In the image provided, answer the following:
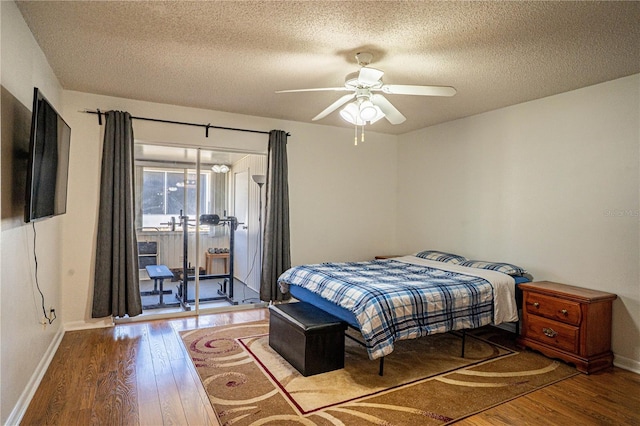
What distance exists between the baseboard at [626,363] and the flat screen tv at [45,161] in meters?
4.61

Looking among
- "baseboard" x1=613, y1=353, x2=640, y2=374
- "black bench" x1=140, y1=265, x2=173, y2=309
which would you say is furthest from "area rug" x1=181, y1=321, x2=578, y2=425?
"black bench" x1=140, y1=265, x2=173, y2=309

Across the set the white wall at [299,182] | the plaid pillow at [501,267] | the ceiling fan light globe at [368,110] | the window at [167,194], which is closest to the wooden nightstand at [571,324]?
the plaid pillow at [501,267]

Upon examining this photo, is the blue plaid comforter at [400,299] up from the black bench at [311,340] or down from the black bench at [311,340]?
up

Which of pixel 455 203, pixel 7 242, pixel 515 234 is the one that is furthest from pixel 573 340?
pixel 7 242

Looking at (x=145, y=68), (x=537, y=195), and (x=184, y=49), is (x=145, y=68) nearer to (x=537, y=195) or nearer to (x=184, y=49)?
(x=184, y=49)

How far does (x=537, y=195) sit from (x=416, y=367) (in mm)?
2262

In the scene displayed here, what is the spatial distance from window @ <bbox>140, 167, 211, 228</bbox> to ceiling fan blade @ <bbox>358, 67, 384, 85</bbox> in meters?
2.78

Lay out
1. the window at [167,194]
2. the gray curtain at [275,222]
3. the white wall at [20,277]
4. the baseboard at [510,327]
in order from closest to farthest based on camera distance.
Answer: the white wall at [20,277]
the baseboard at [510,327]
the window at [167,194]
the gray curtain at [275,222]

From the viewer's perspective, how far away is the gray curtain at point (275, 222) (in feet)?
16.0

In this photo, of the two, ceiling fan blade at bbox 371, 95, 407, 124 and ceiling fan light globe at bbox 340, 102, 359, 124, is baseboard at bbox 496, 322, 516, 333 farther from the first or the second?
ceiling fan light globe at bbox 340, 102, 359, 124

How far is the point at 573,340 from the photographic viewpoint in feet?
10.5

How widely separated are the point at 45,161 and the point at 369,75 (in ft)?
7.39

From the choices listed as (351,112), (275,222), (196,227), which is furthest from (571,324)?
(196,227)

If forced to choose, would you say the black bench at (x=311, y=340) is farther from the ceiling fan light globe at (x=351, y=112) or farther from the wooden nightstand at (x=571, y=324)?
the wooden nightstand at (x=571, y=324)
